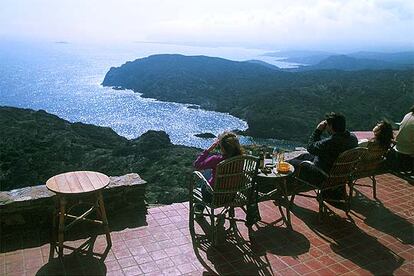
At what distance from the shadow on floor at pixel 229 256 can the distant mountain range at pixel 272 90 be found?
185 feet

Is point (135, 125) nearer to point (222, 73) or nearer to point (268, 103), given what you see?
point (268, 103)

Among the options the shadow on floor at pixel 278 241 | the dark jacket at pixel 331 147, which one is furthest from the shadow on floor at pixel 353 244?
the dark jacket at pixel 331 147

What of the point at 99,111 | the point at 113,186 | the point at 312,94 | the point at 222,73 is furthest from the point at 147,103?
the point at 113,186

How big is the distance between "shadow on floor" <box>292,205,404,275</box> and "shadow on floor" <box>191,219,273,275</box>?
869mm

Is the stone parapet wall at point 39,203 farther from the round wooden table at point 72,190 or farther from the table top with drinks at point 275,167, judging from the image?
the table top with drinks at point 275,167

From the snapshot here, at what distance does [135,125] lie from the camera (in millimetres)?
79750

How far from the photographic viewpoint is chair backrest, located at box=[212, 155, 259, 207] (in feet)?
11.5

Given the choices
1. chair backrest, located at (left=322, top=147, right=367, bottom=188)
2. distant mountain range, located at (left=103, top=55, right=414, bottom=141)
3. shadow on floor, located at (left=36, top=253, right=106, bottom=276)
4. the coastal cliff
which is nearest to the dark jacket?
chair backrest, located at (left=322, top=147, right=367, bottom=188)

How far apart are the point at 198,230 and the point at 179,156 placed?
29.6 meters

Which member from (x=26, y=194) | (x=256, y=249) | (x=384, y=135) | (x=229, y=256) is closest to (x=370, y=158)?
(x=384, y=135)

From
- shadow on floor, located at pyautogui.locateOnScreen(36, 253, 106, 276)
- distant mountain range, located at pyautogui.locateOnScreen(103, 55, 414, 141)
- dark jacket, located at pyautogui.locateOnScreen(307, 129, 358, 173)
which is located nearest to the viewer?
shadow on floor, located at pyautogui.locateOnScreen(36, 253, 106, 276)

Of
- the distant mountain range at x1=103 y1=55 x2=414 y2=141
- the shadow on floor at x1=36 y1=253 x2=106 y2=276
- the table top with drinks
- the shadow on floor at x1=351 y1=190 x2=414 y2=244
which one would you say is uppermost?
the table top with drinks

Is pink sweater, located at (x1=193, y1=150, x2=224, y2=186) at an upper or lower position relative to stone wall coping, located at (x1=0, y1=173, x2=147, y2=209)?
upper

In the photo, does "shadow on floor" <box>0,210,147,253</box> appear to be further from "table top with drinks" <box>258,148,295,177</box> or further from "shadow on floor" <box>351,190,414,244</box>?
"shadow on floor" <box>351,190,414,244</box>
